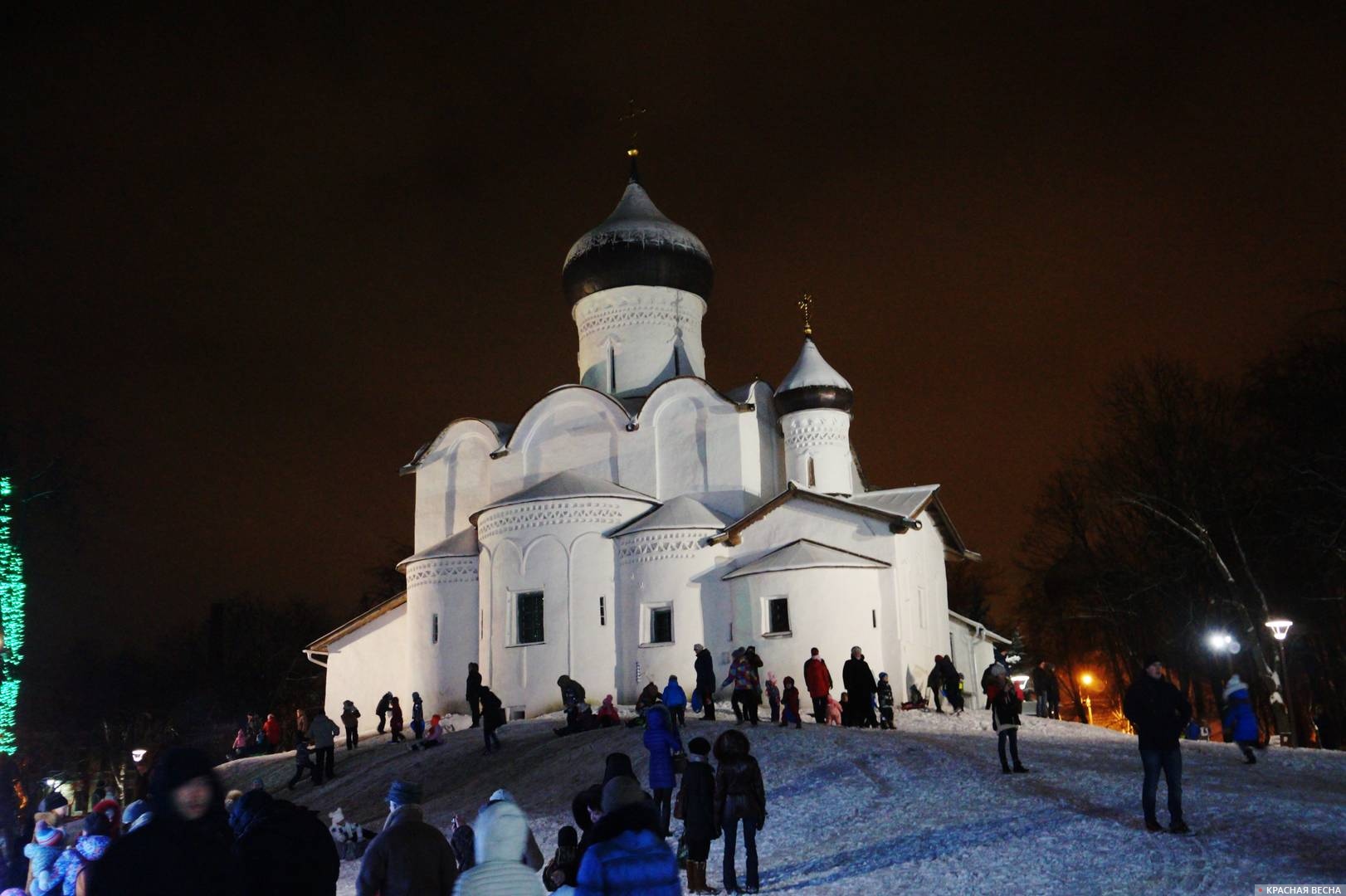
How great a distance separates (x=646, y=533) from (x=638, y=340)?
21.3ft

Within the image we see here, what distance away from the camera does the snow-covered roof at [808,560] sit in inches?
912

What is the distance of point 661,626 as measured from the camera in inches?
981

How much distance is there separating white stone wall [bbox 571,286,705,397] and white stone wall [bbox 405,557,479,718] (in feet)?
18.8

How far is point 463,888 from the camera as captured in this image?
4.71 m

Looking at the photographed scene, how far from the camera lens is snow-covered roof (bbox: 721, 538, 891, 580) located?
2316 centimetres

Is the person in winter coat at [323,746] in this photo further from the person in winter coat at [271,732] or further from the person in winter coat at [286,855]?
the person in winter coat at [286,855]

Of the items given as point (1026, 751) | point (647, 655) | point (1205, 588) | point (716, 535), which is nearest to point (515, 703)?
point (647, 655)

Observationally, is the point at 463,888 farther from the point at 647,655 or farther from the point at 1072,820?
the point at 647,655

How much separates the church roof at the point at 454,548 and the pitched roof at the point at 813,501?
18.8ft

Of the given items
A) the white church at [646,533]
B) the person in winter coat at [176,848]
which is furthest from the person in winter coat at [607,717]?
the person in winter coat at [176,848]

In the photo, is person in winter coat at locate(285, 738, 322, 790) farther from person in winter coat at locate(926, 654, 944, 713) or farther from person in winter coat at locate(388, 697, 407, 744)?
person in winter coat at locate(926, 654, 944, 713)

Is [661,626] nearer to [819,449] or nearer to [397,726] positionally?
[819,449]

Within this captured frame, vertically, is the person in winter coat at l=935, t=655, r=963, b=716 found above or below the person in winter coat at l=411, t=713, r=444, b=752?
above

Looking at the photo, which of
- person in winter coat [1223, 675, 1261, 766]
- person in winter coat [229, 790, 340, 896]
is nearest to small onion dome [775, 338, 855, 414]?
person in winter coat [1223, 675, 1261, 766]
